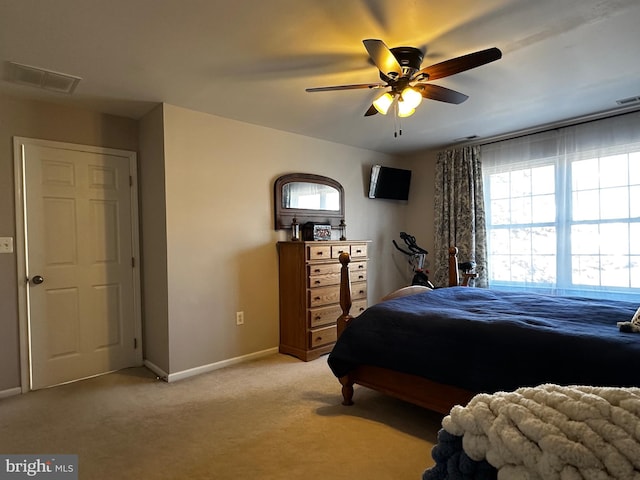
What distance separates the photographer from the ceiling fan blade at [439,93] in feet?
7.71

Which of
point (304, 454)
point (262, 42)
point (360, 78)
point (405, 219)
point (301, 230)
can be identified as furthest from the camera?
point (405, 219)

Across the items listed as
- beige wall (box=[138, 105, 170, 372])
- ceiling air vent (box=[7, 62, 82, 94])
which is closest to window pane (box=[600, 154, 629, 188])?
beige wall (box=[138, 105, 170, 372])

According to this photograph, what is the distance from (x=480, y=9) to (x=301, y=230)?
262 centimetres

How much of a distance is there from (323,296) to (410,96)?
2120 mm

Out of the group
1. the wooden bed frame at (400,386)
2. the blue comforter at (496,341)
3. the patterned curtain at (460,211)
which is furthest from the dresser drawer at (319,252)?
the patterned curtain at (460,211)

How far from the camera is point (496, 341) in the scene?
1820 millimetres

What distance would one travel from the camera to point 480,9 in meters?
1.89

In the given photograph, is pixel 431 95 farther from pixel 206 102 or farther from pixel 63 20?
pixel 63 20

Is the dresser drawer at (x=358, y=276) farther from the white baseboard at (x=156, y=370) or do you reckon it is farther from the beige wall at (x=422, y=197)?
the white baseboard at (x=156, y=370)

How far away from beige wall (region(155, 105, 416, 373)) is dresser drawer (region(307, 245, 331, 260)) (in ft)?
1.52

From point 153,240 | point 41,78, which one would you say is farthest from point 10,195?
point 153,240

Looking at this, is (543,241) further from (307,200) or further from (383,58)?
(383,58)

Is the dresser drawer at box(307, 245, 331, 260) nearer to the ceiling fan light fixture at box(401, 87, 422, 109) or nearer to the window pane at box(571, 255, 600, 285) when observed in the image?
the ceiling fan light fixture at box(401, 87, 422, 109)

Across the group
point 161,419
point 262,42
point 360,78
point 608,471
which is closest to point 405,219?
point 360,78
